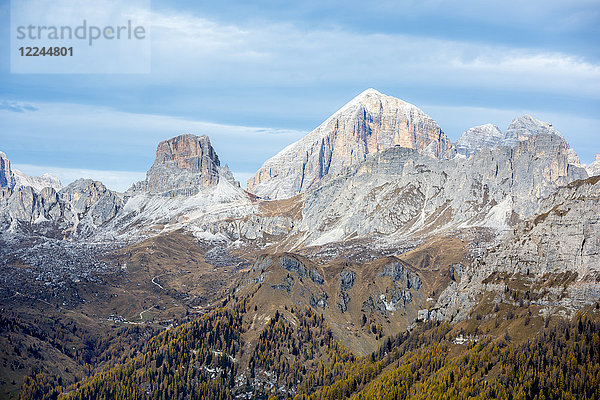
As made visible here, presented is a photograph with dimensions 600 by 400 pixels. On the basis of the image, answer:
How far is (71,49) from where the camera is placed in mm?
186625

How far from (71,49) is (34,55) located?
38.1 ft

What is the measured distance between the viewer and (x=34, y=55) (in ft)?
610
